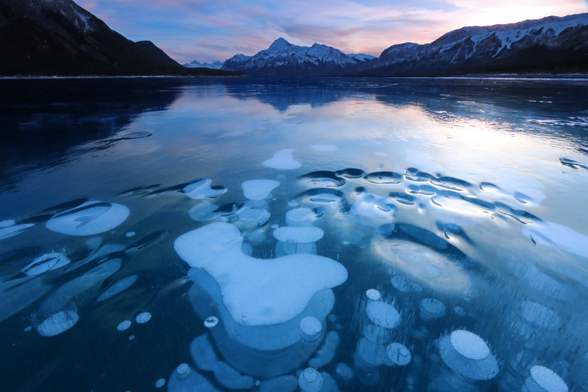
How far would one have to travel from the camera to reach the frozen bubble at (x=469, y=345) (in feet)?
8.03

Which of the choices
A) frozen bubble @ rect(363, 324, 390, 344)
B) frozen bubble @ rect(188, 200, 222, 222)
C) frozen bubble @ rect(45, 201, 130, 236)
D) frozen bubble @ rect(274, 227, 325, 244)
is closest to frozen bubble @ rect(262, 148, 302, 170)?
frozen bubble @ rect(188, 200, 222, 222)

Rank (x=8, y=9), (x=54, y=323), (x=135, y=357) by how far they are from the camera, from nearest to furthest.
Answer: (x=135, y=357) < (x=54, y=323) < (x=8, y=9)

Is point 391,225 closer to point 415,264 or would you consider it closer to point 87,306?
point 415,264

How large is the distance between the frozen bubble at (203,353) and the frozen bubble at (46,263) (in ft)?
8.04

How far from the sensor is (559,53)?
159500mm

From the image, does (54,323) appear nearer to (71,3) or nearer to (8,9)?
(8,9)

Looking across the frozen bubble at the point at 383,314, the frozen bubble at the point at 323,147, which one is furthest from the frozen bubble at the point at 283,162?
the frozen bubble at the point at 383,314

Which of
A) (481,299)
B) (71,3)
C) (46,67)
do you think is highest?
(71,3)

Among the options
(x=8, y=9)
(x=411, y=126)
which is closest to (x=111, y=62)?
(x=8, y=9)

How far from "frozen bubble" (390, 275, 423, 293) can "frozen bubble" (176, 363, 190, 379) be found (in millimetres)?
2409

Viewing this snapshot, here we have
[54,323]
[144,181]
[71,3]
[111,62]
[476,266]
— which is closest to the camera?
[54,323]

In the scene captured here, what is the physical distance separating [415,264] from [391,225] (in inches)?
38.2

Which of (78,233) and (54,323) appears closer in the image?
(54,323)

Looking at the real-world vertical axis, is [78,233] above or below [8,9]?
below
